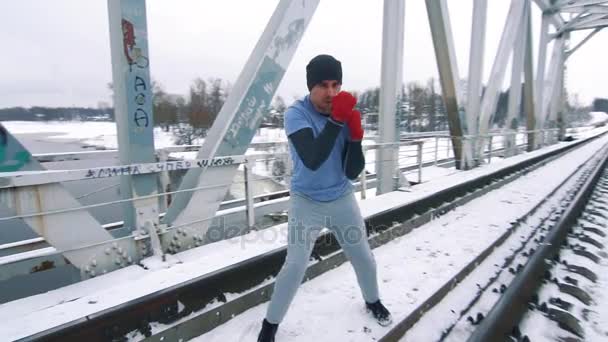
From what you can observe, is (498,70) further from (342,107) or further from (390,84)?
(342,107)

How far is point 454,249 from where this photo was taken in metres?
3.65

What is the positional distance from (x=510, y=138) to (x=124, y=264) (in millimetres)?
14465

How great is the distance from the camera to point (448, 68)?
850 centimetres

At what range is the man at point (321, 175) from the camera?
1598mm

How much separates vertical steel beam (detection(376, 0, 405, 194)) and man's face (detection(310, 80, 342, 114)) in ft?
15.7

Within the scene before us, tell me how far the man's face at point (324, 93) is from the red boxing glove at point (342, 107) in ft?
0.36

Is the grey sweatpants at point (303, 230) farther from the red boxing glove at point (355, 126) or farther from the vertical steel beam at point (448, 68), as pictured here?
the vertical steel beam at point (448, 68)

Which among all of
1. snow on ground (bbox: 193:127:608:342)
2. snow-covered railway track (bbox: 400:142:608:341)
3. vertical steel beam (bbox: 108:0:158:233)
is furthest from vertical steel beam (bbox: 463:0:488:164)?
vertical steel beam (bbox: 108:0:158:233)

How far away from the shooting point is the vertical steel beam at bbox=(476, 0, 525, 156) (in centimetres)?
1048

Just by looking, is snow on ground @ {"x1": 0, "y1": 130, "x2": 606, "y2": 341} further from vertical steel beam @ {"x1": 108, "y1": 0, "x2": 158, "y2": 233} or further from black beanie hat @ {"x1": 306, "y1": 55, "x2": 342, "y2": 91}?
black beanie hat @ {"x1": 306, "y1": 55, "x2": 342, "y2": 91}

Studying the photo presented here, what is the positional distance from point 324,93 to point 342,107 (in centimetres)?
18

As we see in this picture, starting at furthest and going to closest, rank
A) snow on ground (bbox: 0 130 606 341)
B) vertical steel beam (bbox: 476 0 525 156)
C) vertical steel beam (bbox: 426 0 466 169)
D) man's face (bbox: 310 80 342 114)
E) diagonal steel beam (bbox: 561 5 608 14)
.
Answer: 1. diagonal steel beam (bbox: 561 5 608 14)
2. vertical steel beam (bbox: 476 0 525 156)
3. vertical steel beam (bbox: 426 0 466 169)
4. snow on ground (bbox: 0 130 606 341)
5. man's face (bbox: 310 80 342 114)

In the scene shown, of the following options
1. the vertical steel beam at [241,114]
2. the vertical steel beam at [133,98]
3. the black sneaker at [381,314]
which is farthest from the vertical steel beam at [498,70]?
the vertical steel beam at [133,98]

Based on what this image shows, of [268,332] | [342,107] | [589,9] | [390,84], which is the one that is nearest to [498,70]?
[390,84]
